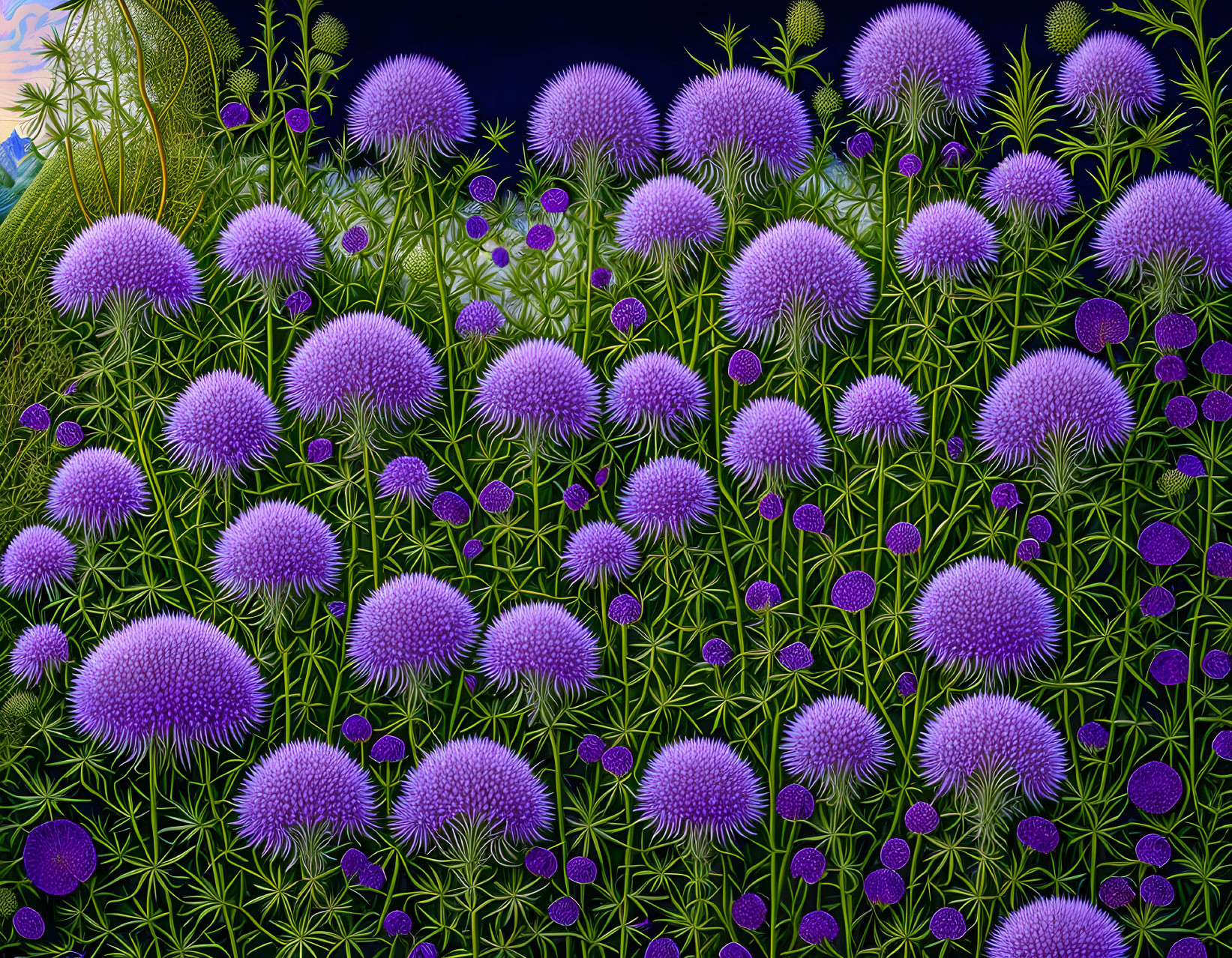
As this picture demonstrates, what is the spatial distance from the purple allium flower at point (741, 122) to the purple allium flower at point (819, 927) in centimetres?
123

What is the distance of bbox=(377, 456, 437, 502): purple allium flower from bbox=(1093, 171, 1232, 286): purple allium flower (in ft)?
3.96

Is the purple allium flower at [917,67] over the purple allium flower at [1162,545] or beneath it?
over

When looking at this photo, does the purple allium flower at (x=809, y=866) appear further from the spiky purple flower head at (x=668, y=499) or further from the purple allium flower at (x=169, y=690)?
the purple allium flower at (x=169, y=690)

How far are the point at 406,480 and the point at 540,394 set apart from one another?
262 mm

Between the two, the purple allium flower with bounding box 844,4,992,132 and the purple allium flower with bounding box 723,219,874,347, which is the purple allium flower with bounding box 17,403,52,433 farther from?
the purple allium flower with bounding box 844,4,992,132

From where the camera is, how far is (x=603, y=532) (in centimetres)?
128

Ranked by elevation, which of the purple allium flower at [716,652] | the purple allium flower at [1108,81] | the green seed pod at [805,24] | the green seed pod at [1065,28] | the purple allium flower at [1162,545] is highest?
the green seed pod at [1065,28]

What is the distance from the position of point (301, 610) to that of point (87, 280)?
69 centimetres

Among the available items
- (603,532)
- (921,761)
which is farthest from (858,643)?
(603,532)

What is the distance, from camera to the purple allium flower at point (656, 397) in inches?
51.3

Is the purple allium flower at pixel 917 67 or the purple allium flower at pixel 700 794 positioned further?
the purple allium flower at pixel 917 67

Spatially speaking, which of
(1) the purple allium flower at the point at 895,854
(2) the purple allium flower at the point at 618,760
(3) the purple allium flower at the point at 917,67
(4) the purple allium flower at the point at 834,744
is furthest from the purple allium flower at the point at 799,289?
(1) the purple allium flower at the point at 895,854

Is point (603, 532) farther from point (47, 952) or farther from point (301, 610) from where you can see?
point (47, 952)

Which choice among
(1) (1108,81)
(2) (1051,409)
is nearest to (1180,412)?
(2) (1051,409)
